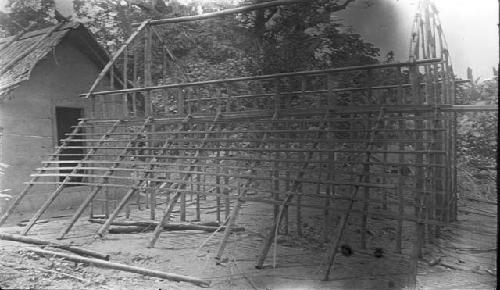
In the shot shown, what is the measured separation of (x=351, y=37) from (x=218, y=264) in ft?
11.9

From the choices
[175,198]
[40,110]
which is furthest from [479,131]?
[40,110]

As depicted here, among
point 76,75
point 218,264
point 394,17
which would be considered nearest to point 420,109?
point 394,17

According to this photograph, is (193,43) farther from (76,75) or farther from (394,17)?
(394,17)

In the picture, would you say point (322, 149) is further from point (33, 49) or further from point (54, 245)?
point (33, 49)

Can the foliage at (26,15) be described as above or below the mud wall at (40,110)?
above

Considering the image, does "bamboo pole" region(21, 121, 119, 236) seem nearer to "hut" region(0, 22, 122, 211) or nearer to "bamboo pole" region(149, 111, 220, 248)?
"hut" region(0, 22, 122, 211)

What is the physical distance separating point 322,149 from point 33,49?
7.42 m

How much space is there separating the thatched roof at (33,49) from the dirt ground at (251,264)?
3600mm

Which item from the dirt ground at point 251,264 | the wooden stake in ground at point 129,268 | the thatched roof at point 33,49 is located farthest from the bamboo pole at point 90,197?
the thatched roof at point 33,49

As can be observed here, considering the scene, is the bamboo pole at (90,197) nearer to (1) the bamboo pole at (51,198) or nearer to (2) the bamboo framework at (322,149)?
(2) the bamboo framework at (322,149)

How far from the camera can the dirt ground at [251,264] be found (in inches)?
189

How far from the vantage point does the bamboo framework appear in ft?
17.5

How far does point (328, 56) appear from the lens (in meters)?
6.57

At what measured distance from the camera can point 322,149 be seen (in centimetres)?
552
